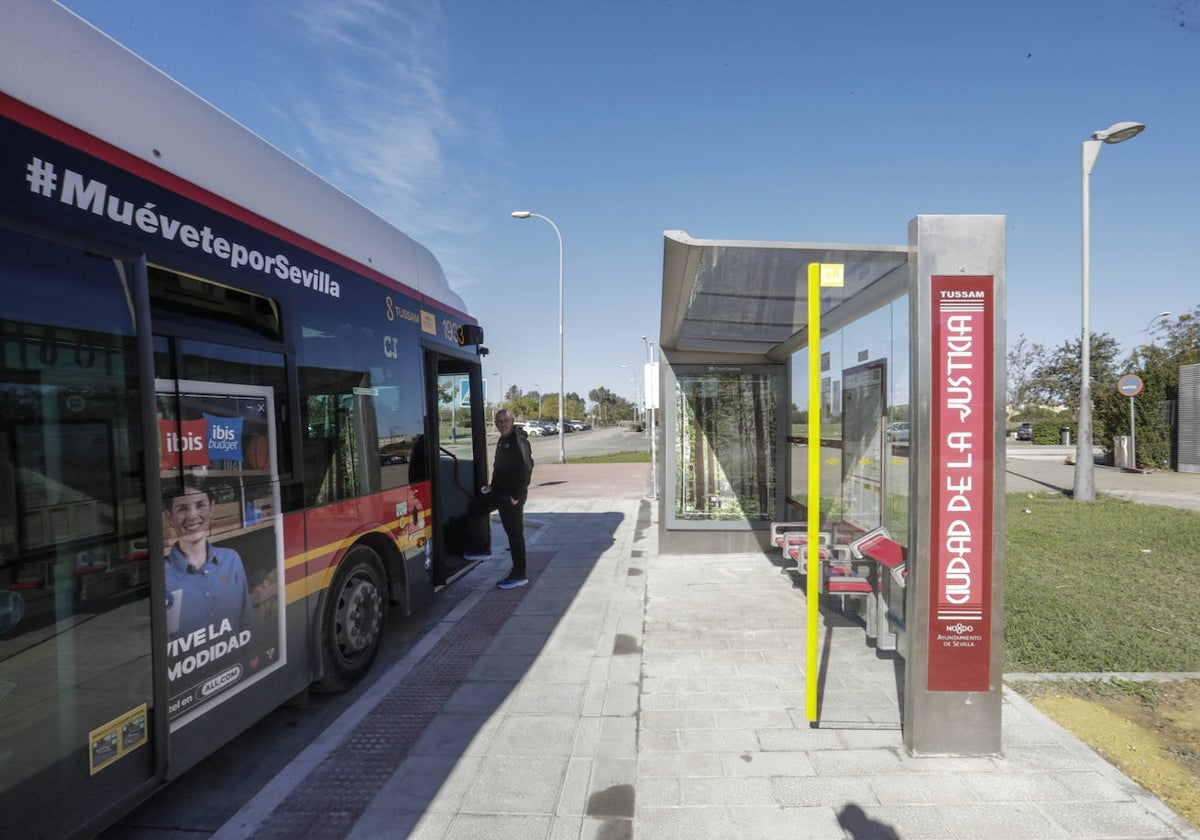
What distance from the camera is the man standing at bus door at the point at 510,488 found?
6672mm

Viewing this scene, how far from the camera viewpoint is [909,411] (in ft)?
11.1

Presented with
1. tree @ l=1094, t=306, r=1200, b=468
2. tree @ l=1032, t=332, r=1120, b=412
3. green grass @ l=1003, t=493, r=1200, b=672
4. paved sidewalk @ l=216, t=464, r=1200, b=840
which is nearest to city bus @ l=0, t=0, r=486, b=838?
paved sidewalk @ l=216, t=464, r=1200, b=840

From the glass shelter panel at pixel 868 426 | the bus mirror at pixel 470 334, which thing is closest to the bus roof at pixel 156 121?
the bus mirror at pixel 470 334

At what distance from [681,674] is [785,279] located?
2792 mm

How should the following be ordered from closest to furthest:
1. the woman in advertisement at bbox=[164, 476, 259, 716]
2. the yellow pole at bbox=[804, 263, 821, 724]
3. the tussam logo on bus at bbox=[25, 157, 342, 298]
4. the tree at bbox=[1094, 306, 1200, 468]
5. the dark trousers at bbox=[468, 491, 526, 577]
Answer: the tussam logo on bus at bbox=[25, 157, 342, 298], the woman in advertisement at bbox=[164, 476, 259, 716], the yellow pole at bbox=[804, 263, 821, 724], the dark trousers at bbox=[468, 491, 526, 577], the tree at bbox=[1094, 306, 1200, 468]

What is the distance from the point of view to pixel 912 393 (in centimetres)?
327

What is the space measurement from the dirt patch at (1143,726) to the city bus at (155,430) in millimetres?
4425

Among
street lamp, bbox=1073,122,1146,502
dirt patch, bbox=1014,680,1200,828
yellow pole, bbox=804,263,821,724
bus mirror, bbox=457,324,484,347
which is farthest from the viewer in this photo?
street lamp, bbox=1073,122,1146,502

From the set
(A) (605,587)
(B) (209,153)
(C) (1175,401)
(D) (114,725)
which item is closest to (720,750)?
(D) (114,725)

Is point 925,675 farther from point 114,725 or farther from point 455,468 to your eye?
point 455,468

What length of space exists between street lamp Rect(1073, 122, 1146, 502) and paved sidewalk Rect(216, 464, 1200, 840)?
32.7ft

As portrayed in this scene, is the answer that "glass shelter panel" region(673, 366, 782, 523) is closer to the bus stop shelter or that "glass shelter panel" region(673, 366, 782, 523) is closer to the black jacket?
the bus stop shelter

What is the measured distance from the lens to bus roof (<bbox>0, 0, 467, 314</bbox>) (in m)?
2.21

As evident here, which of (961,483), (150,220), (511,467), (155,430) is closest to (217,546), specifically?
(155,430)
